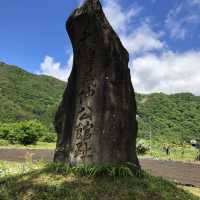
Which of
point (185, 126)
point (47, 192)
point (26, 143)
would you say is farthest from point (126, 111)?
point (185, 126)

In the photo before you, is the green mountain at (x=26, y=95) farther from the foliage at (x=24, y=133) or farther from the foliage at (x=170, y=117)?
the foliage at (x=24, y=133)

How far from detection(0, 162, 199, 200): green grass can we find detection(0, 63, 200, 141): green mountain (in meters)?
58.5

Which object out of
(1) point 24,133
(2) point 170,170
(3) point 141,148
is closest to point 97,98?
(2) point 170,170

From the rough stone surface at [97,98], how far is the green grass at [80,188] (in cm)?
67

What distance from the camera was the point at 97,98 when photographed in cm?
957

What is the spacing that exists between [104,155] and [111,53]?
2518 millimetres

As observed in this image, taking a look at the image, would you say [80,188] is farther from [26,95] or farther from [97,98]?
[26,95]

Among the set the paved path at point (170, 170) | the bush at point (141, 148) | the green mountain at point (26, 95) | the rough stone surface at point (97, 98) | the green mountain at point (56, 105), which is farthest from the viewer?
the green mountain at point (26, 95)

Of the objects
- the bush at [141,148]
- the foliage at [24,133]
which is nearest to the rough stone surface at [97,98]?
the bush at [141,148]

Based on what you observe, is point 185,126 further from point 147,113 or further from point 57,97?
point 57,97

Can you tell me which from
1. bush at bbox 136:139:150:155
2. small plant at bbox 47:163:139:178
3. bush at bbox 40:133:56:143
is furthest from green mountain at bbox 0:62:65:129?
small plant at bbox 47:163:139:178

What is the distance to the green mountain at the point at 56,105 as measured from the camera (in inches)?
3314

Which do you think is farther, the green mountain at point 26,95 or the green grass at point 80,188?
the green mountain at point 26,95

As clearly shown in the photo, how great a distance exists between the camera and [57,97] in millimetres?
121938
